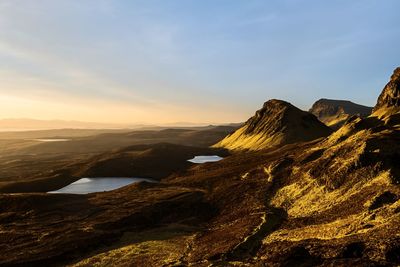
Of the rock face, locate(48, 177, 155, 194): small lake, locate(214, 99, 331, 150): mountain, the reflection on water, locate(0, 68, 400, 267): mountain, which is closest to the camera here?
locate(0, 68, 400, 267): mountain

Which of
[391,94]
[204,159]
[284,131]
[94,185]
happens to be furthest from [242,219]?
[284,131]

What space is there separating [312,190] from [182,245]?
25.9 m

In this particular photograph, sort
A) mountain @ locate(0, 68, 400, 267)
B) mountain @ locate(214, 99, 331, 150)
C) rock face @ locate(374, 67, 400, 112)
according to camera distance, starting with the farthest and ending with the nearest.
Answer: mountain @ locate(214, 99, 331, 150) → rock face @ locate(374, 67, 400, 112) → mountain @ locate(0, 68, 400, 267)

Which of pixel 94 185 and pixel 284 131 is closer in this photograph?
pixel 94 185

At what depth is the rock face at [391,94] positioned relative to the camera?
136 m

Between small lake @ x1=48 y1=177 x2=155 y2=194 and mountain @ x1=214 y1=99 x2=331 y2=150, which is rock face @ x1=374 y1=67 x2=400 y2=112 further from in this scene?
small lake @ x1=48 y1=177 x2=155 y2=194

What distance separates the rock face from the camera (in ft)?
448

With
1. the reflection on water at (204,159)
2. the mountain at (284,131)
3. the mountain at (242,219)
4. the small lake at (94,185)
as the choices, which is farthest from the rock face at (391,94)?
the small lake at (94,185)

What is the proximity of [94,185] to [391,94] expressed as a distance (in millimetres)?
110110

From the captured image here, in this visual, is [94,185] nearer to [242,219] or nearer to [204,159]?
[204,159]

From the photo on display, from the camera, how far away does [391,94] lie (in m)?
140

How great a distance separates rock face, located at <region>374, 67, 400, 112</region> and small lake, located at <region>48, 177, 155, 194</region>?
93.4 meters

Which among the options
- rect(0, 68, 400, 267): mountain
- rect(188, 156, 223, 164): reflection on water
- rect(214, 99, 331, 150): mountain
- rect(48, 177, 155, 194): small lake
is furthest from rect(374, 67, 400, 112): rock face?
rect(48, 177, 155, 194): small lake

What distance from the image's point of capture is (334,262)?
113 feet
